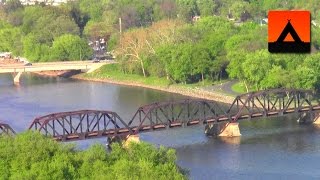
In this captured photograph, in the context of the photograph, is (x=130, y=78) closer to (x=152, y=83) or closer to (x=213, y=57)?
(x=152, y=83)

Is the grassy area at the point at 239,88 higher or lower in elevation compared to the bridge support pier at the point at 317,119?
higher

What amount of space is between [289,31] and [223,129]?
2369cm

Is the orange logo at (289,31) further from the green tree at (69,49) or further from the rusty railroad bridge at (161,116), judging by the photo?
the green tree at (69,49)

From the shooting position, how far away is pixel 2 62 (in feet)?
165

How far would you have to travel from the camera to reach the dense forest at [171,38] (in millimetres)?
35625

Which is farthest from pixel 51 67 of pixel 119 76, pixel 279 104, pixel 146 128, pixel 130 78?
pixel 146 128

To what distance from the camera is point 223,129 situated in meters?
27.6

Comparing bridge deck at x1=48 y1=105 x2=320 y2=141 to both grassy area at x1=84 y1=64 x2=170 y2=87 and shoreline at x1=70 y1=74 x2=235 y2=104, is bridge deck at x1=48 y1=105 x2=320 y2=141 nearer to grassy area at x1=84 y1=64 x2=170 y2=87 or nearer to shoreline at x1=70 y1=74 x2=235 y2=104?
shoreline at x1=70 y1=74 x2=235 y2=104

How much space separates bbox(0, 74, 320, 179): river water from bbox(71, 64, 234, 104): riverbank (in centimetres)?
69

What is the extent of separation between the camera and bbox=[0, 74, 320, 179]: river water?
22.0 m

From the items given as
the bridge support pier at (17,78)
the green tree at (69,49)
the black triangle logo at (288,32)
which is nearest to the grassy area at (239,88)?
the bridge support pier at (17,78)

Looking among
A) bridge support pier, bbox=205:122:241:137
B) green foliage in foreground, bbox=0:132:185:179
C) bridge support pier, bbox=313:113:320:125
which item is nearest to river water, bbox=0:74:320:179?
bridge support pier, bbox=205:122:241:137

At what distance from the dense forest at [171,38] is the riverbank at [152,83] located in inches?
25.2

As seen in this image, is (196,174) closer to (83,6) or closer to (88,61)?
(88,61)
